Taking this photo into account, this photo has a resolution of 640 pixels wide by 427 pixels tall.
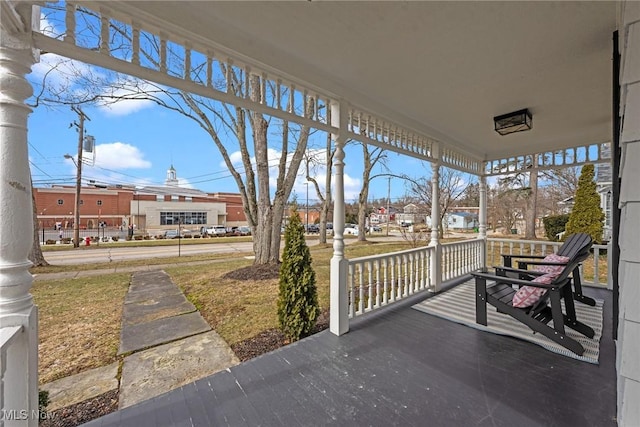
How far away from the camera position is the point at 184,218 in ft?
104

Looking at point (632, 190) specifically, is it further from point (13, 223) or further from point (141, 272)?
point (141, 272)

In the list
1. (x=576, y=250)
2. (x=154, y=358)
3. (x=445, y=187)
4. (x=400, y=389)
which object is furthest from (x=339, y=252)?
(x=445, y=187)

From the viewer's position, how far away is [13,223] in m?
1.18

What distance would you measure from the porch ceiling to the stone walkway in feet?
9.14

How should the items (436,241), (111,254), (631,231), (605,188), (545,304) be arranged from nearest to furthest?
(631,231)
(545,304)
(436,241)
(605,188)
(111,254)

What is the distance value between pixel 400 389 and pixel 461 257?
3.75m

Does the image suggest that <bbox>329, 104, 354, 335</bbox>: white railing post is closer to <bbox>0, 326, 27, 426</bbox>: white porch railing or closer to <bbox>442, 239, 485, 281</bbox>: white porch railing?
<bbox>0, 326, 27, 426</bbox>: white porch railing

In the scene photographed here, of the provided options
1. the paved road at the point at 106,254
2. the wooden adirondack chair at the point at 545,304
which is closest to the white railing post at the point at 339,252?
the wooden adirondack chair at the point at 545,304

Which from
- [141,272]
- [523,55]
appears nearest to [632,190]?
[523,55]

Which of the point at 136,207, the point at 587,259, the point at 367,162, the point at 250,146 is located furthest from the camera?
the point at 136,207

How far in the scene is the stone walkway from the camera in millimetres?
2209

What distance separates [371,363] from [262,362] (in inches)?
36.8

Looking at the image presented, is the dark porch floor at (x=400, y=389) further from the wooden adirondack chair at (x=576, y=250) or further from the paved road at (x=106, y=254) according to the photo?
the paved road at (x=106, y=254)

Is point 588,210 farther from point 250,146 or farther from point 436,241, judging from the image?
point 250,146
